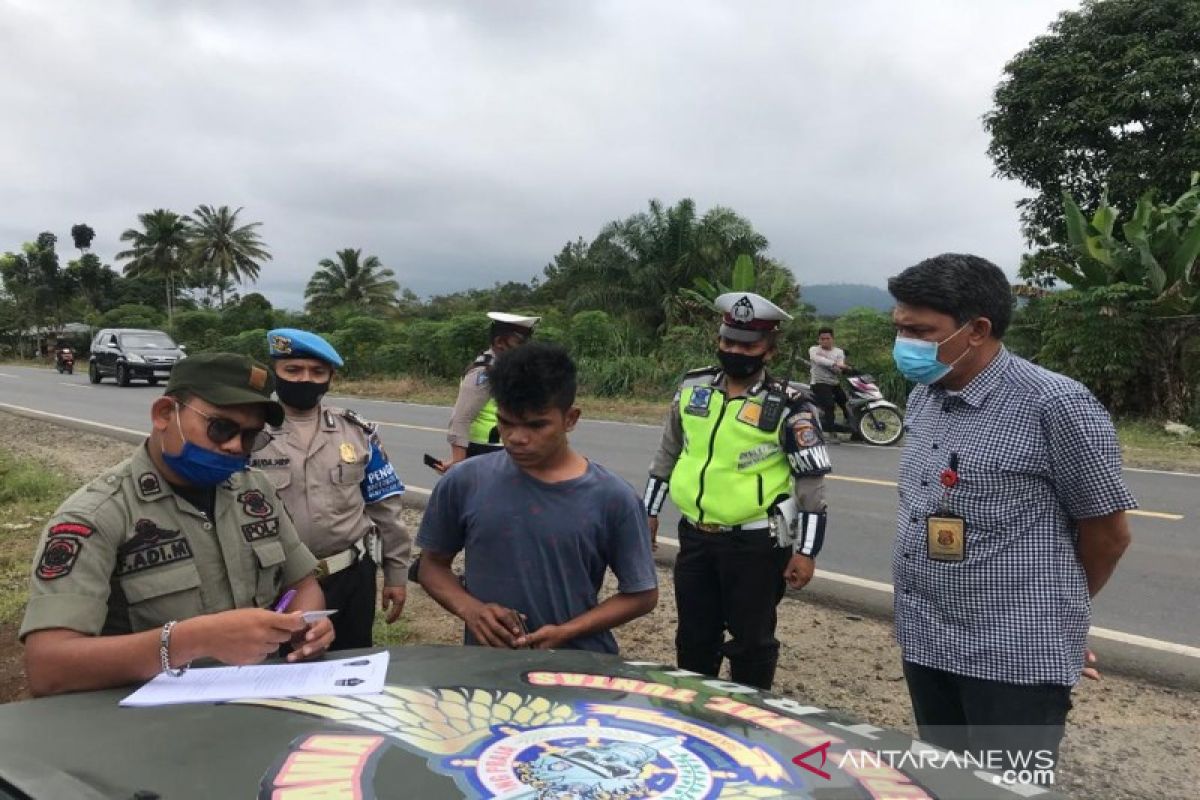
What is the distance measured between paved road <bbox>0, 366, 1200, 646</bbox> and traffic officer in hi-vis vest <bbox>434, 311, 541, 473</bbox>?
2411mm

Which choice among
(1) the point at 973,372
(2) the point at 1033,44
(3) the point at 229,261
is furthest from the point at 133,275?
(1) the point at 973,372

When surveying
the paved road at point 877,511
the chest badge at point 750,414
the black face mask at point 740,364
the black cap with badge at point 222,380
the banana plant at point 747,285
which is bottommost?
the paved road at point 877,511

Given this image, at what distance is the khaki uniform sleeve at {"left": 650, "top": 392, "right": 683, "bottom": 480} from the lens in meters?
3.36

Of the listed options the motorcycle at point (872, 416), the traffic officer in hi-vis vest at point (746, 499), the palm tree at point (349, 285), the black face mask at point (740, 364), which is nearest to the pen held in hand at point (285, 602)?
the traffic officer in hi-vis vest at point (746, 499)

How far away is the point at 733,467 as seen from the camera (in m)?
3.03

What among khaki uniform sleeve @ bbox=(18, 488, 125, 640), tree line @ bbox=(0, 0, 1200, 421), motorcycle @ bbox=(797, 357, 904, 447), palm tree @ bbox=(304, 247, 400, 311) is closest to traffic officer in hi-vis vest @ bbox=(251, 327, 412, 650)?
khaki uniform sleeve @ bbox=(18, 488, 125, 640)

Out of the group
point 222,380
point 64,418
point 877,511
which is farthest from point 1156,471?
point 64,418

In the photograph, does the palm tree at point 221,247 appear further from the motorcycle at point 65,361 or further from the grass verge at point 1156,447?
the grass verge at point 1156,447

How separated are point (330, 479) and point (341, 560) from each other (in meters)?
0.28

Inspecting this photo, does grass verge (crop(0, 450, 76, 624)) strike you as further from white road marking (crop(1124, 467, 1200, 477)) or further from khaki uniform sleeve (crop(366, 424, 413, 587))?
white road marking (crop(1124, 467, 1200, 477))

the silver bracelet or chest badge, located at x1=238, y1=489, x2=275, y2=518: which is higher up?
chest badge, located at x1=238, y1=489, x2=275, y2=518

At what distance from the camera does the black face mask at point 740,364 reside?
310 centimetres

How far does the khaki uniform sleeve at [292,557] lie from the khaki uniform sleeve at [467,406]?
2289 mm

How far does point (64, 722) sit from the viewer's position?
1.38 m
